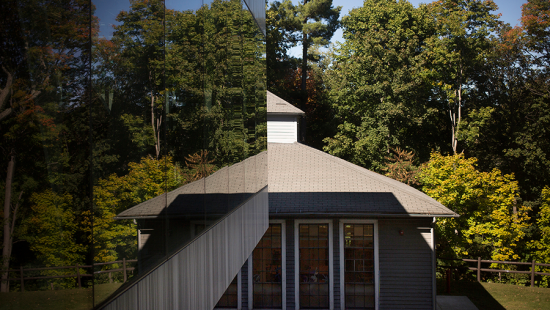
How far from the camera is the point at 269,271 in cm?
1209

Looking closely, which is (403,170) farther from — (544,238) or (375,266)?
(375,266)

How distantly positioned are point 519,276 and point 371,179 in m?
11.1

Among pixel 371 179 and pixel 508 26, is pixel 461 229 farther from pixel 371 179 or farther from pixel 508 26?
pixel 508 26

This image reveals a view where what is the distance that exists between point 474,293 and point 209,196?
16.8 m

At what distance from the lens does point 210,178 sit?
128 inches

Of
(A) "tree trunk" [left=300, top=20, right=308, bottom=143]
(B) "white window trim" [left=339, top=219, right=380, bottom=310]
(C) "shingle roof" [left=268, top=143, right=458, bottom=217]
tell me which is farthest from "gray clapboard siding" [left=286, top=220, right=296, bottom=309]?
(A) "tree trunk" [left=300, top=20, right=308, bottom=143]

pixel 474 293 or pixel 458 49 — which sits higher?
pixel 458 49

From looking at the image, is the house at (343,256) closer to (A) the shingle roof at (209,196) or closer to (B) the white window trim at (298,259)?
(B) the white window trim at (298,259)

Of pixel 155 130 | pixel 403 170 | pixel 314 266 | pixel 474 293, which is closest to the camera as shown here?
pixel 155 130

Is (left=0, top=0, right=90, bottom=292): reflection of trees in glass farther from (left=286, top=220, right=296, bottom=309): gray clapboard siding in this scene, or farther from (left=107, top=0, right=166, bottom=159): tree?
(left=286, top=220, right=296, bottom=309): gray clapboard siding

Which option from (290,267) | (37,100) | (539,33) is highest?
(539,33)

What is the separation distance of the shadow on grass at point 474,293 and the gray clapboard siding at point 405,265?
461 centimetres

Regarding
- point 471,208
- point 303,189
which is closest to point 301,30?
point 471,208

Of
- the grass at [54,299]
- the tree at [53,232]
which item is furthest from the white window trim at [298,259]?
the tree at [53,232]
